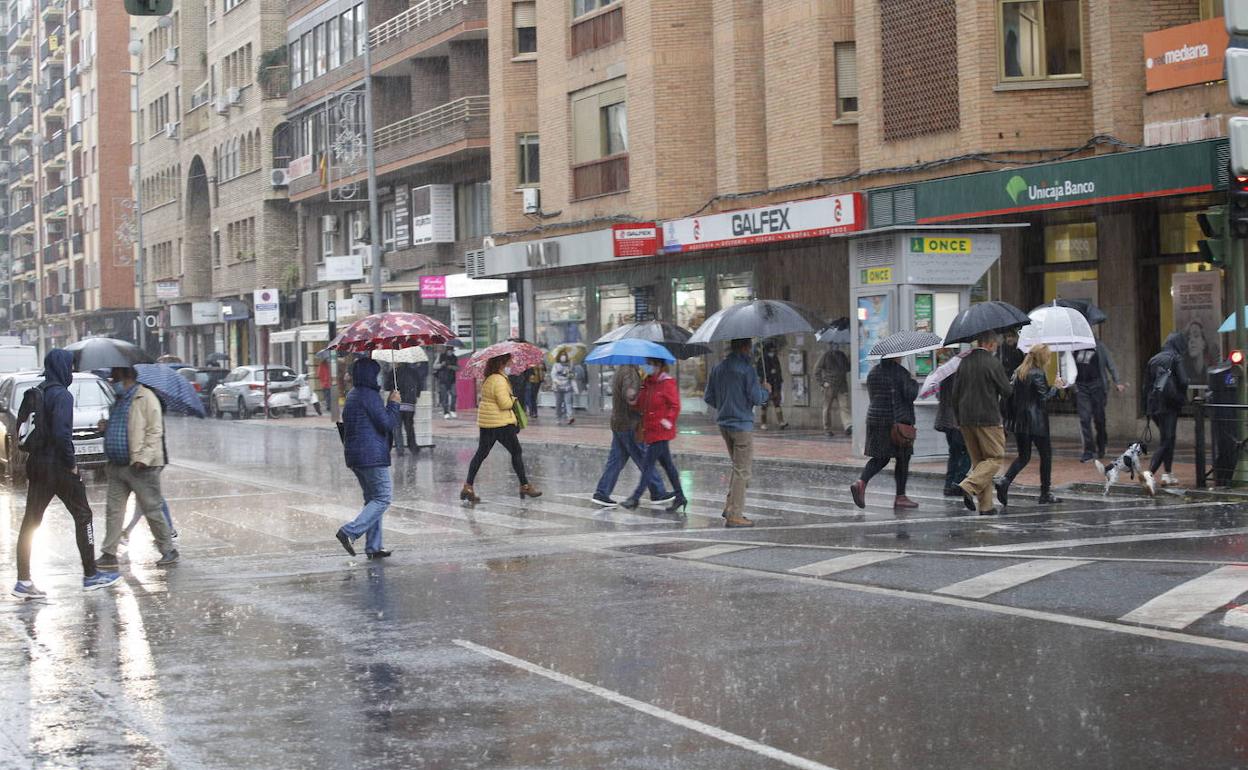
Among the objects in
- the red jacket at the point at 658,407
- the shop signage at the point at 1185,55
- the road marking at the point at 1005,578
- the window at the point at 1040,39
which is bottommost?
the road marking at the point at 1005,578

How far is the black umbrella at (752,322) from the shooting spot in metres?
16.4

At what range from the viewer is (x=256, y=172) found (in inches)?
2515

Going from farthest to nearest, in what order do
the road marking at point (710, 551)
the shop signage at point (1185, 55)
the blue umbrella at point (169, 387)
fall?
the shop signage at point (1185, 55), the blue umbrella at point (169, 387), the road marking at point (710, 551)

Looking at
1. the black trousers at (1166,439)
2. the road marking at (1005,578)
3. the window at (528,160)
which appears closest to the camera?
the road marking at (1005,578)

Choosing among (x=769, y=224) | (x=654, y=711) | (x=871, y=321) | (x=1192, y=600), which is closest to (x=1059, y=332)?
(x=871, y=321)

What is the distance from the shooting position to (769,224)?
30375mm

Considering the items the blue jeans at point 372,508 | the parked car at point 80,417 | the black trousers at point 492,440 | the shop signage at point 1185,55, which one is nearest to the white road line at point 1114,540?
the blue jeans at point 372,508

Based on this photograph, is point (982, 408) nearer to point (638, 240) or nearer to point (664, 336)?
point (664, 336)

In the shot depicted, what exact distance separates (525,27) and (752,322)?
2624cm

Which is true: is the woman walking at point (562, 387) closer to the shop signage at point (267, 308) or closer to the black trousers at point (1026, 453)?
the shop signage at point (267, 308)

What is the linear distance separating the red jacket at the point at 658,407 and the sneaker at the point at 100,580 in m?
5.89

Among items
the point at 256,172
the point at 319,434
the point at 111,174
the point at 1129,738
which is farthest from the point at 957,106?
the point at 111,174

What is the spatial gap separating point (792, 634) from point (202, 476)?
54.8 ft

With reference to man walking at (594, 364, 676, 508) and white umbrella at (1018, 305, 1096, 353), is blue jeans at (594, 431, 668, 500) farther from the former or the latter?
white umbrella at (1018, 305, 1096, 353)
